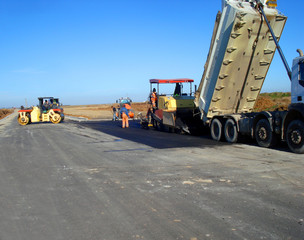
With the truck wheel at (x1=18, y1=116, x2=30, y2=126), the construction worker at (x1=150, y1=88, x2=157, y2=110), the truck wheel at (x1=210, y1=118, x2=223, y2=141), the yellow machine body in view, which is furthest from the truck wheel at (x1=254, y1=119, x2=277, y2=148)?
the truck wheel at (x1=18, y1=116, x2=30, y2=126)

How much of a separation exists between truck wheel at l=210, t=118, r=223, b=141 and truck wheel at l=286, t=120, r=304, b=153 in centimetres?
318

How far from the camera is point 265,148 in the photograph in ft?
32.4

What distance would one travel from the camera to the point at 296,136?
28.7ft

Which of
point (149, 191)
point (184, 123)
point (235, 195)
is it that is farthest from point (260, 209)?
point (184, 123)

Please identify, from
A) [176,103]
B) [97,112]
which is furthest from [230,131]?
[97,112]

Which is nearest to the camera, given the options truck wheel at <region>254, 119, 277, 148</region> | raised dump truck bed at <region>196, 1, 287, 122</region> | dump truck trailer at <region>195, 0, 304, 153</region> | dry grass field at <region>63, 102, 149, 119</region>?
dump truck trailer at <region>195, 0, 304, 153</region>

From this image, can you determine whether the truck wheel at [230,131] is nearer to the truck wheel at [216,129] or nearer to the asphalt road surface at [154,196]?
the truck wheel at [216,129]

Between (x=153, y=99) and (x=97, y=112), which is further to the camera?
(x=97, y=112)

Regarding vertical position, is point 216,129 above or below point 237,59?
below

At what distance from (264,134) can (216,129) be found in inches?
99.6

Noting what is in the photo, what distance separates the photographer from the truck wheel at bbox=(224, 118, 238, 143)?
11.2 meters

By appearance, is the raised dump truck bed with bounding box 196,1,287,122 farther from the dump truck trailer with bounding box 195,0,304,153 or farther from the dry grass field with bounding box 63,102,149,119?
the dry grass field with bounding box 63,102,149,119

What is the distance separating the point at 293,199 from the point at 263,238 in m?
1.60

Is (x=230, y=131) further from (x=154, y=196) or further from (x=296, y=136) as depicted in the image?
(x=154, y=196)
